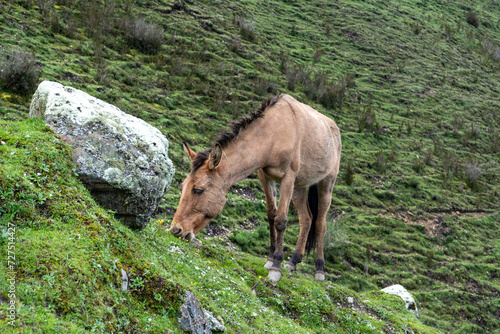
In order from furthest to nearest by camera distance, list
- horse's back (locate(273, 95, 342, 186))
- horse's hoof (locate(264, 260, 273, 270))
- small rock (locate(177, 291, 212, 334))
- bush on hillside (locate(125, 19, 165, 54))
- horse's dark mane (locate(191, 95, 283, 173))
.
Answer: bush on hillside (locate(125, 19, 165, 54)), horse's back (locate(273, 95, 342, 186)), horse's hoof (locate(264, 260, 273, 270)), horse's dark mane (locate(191, 95, 283, 173)), small rock (locate(177, 291, 212, 334))

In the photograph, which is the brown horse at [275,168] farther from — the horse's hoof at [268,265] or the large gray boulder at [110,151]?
the large gray boulder at [110,151]

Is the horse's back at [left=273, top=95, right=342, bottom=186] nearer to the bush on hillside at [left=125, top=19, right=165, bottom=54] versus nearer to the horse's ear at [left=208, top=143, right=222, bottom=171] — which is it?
the horse's ear at [left=208, top=143, right=222, bottom=171]

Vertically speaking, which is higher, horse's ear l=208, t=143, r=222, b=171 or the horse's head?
horse's ear l=208, t=143, r=222, b=171

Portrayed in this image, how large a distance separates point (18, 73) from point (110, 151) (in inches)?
224

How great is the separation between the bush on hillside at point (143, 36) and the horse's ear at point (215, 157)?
30.2 ft

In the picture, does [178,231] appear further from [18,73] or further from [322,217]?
[18,73]

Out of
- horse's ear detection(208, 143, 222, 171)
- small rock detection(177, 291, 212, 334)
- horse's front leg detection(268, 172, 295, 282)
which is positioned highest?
horse's ear detection(208, 143, 222, 171)

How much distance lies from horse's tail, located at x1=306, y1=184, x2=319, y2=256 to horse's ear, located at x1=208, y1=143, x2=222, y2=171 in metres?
3.36

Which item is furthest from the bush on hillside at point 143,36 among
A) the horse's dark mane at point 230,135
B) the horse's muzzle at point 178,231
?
the horse's muzzle at point 178,231

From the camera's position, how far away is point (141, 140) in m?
4.27

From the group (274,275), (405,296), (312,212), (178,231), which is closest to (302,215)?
(312,212)

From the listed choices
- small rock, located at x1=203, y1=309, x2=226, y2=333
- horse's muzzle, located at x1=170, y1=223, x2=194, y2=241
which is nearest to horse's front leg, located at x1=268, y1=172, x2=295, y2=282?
horse's muzzle, located at x1=170, y1=223, x2=194, y2=241

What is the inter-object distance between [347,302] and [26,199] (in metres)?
5.50

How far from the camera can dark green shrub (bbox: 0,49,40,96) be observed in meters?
8.01
